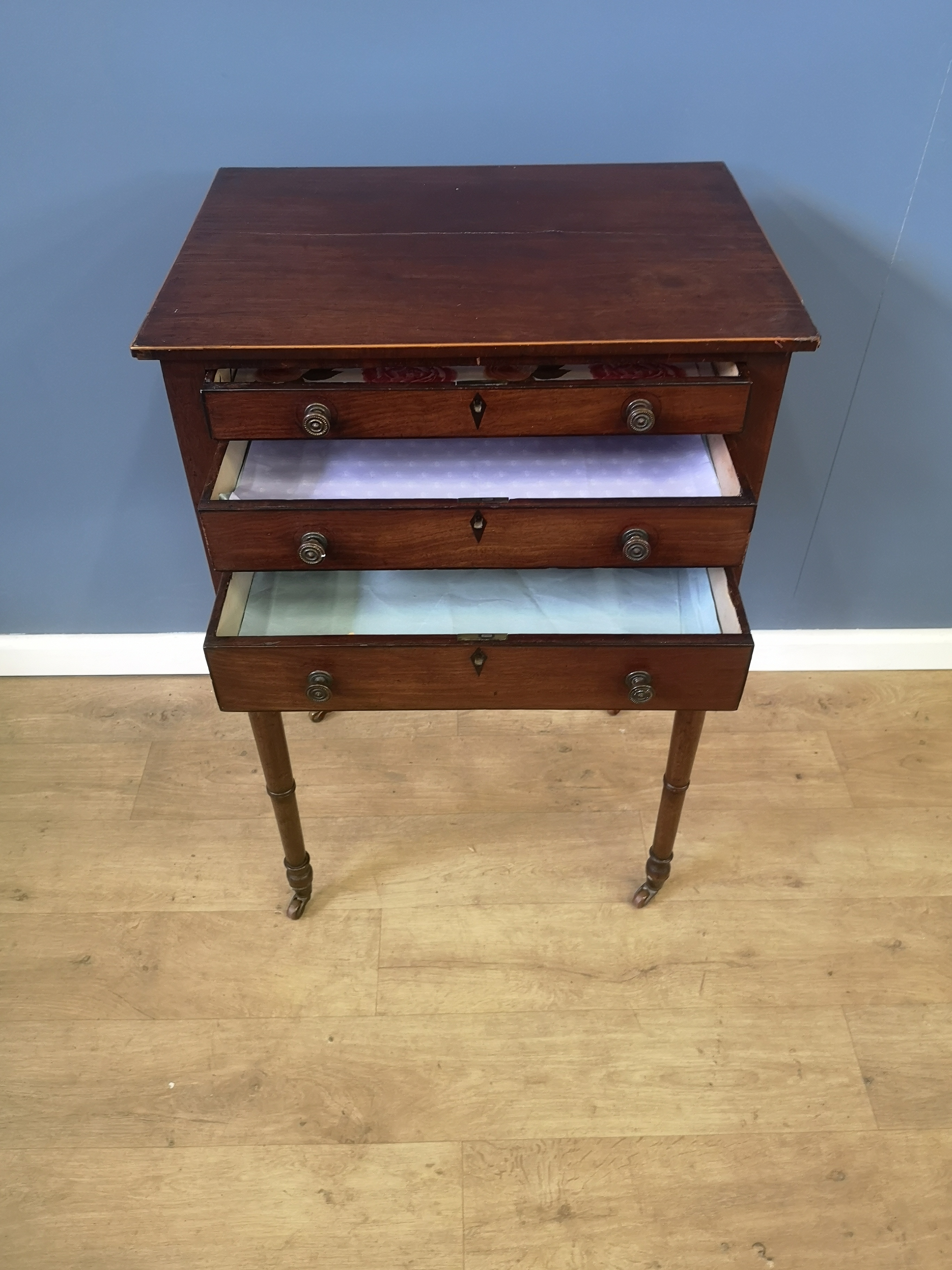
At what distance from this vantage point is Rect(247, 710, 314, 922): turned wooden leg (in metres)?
1.28

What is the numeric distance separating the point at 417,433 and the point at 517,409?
0.36ft

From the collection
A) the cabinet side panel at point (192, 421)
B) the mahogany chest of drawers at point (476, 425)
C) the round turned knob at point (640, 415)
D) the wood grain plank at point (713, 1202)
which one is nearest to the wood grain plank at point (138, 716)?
the mahogany chest of drawers at point (476, 425)

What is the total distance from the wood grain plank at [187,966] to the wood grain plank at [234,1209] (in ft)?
0.62

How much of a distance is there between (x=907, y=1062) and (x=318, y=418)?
1.13 meters

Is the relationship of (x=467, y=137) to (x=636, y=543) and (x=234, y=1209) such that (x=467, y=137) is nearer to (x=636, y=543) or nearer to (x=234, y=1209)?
(x=636, y=543)

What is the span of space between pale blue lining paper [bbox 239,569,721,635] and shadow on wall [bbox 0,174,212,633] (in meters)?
0.46

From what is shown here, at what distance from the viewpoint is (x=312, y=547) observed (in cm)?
109

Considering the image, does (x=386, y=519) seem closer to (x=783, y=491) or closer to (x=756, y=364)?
(x=756, y=364)

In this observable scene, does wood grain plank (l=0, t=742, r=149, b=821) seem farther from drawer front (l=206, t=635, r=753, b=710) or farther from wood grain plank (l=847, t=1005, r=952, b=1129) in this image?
wood grain plank (l=847, t=1005, r=952, b=1129)

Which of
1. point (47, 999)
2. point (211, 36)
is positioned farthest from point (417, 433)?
point (47, 999)

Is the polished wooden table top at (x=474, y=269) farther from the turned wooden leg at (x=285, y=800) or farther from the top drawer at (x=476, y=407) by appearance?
the turned wooden leg at (x=285, y=800)

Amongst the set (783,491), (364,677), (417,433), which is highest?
(417,433)

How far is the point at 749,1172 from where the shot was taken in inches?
49.2

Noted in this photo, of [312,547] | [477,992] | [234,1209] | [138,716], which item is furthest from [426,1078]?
[138,716]
